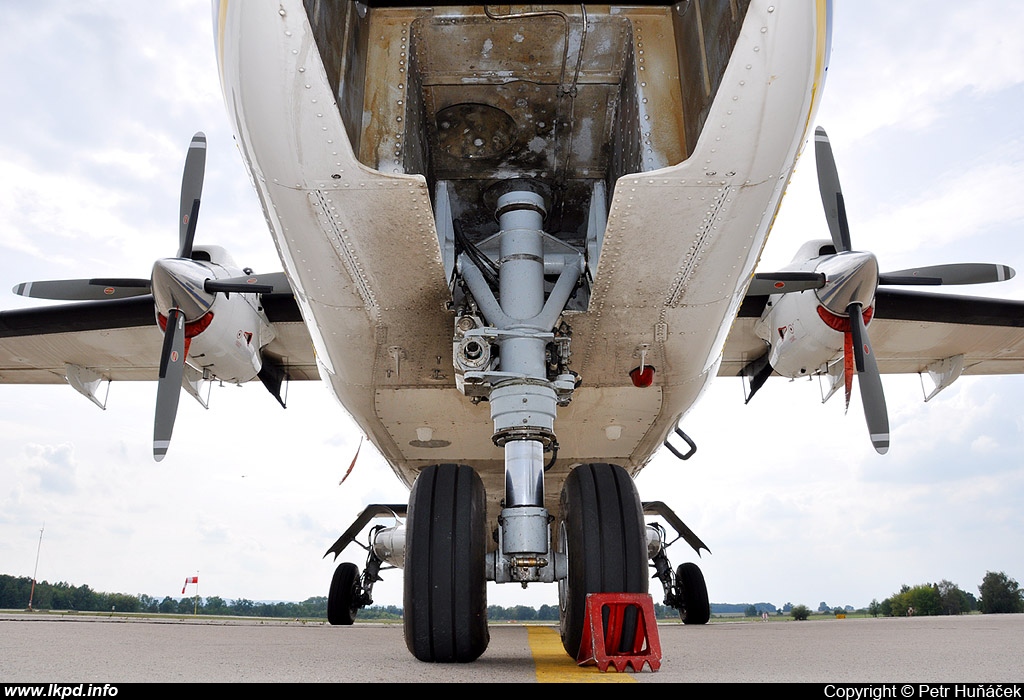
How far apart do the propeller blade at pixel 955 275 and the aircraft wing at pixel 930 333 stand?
360 millimetres

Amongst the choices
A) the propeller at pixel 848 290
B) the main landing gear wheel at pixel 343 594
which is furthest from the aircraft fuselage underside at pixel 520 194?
the main landing gear wheel at pixel 343 594

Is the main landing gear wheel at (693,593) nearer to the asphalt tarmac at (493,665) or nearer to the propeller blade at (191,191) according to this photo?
the asphalt tarmac at (493,665)

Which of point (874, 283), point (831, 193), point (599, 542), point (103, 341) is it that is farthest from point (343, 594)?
point (831, 193)

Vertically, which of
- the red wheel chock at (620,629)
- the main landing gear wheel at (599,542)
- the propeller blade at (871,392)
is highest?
the propeller blade at (871,392)

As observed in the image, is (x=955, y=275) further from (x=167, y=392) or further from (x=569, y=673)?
(x=167, y=392)

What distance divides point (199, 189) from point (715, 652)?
588 centimetres

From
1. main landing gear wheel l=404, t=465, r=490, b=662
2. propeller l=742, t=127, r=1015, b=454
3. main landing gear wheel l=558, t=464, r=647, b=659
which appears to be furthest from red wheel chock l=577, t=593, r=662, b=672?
propeller l=742, t=127, r=1015, b=454

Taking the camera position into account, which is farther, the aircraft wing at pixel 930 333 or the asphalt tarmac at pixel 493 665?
the aircraft wing at pixel 930 333

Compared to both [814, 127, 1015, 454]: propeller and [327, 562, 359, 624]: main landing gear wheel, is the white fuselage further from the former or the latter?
[327, 562, 359, 624]: main landing gear wheel

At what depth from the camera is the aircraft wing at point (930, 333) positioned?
727cm

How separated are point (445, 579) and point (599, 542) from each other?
2.70ft

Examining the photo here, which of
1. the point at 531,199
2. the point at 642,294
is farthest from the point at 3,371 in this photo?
the point at 642,294

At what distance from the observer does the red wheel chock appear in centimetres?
352

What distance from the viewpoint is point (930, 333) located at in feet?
26.7
